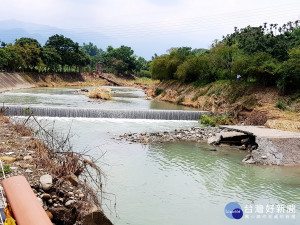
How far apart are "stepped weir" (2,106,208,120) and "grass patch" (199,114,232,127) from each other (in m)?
1.10

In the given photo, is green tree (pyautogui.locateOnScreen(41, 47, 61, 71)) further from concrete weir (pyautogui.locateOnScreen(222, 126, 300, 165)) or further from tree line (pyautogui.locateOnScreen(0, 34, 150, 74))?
concrete weir (pyautogui.locateOnScreen(222, 126, 300, 165))

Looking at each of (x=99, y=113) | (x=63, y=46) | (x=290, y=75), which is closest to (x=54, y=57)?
(x=63, y=46)

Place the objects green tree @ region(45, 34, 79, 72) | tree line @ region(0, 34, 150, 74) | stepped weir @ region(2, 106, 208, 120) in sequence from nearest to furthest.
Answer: stepped weir @ region(2, 106, 208, 120) → tree line @ region(0, 34, 150, 74) → green tree @ region(45, 34, 79, 72)

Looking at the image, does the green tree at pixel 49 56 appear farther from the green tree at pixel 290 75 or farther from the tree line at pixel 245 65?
the green tree at pixel 290 75

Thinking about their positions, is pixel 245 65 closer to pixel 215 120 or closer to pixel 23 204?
pixel 215 120

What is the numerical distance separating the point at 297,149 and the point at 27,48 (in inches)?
1369

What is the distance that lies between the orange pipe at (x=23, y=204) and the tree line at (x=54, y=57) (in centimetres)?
2981

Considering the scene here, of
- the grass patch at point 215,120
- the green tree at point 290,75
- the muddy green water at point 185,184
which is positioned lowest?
the muddy green water at point 185,184

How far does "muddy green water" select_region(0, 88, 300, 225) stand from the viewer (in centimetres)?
575

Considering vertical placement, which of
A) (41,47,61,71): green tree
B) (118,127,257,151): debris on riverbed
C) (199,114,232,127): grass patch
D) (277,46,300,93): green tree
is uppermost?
(41,47,61,71): green tree

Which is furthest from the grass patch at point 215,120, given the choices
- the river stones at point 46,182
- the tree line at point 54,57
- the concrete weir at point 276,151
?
the tree line at point 54,57

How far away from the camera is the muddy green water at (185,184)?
5750mm

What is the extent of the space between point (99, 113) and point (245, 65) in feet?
33.6

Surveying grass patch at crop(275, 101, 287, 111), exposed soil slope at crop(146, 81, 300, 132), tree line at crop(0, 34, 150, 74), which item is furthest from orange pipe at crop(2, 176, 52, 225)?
tree line at crop(0, 34, 150, 74)
